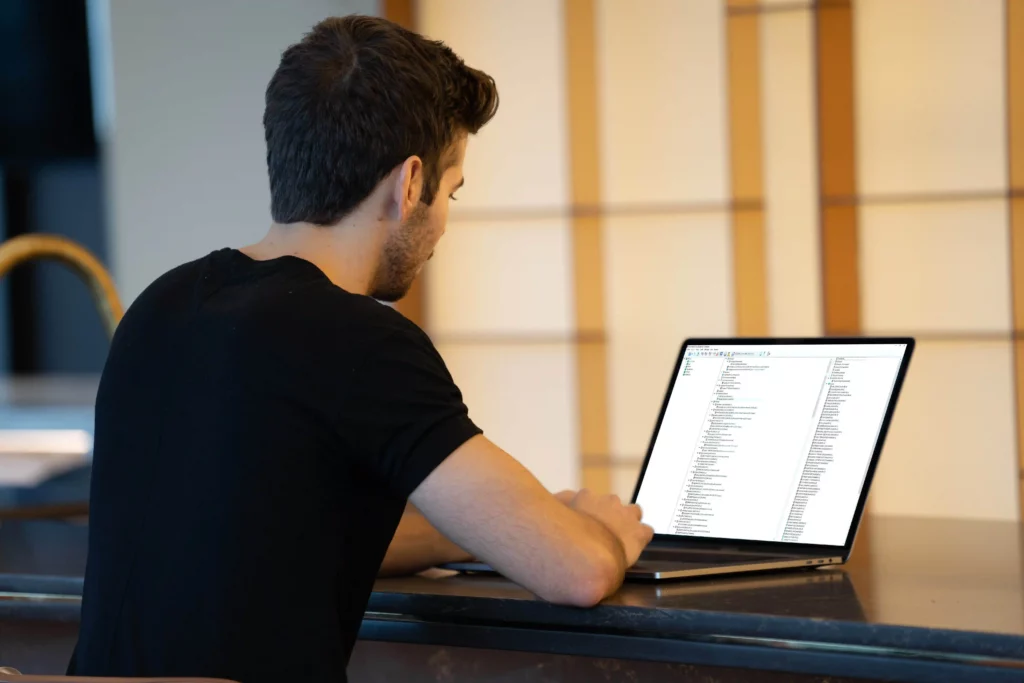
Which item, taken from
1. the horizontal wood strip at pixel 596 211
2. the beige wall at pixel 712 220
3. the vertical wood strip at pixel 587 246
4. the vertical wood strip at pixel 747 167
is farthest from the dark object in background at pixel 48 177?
the vertical wood strip at pixel 747 167

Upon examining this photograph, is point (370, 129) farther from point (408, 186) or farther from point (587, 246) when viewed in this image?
point (587, 246)

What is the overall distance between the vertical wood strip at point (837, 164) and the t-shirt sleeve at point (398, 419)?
7.28 ft

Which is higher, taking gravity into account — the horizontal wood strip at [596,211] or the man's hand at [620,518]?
the horizontal wood strip at [596,211]

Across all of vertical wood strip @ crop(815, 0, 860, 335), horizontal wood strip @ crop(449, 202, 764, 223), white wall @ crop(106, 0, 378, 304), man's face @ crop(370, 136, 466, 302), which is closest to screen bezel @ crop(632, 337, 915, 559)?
man's face @ crop(370, 136, 466, 302)

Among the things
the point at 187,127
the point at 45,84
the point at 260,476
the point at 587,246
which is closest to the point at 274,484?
the point at 260,476

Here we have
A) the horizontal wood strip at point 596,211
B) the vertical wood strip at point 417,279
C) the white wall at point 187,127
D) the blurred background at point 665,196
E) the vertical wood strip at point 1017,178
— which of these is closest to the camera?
the vertical wood strip at point 1017,178

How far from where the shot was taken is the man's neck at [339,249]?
3.98ft

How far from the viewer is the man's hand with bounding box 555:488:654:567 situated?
1180 millimetres

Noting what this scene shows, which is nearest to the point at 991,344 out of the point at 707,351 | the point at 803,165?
the point at 803,165

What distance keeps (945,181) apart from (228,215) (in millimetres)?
2032

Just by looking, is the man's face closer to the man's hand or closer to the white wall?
the man's hand

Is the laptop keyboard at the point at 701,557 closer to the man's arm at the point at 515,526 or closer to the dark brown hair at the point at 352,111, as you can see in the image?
the man's arm at the point at 515,526

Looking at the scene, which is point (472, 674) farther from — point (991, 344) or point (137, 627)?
point (991, 344)

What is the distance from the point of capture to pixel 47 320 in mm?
4262
